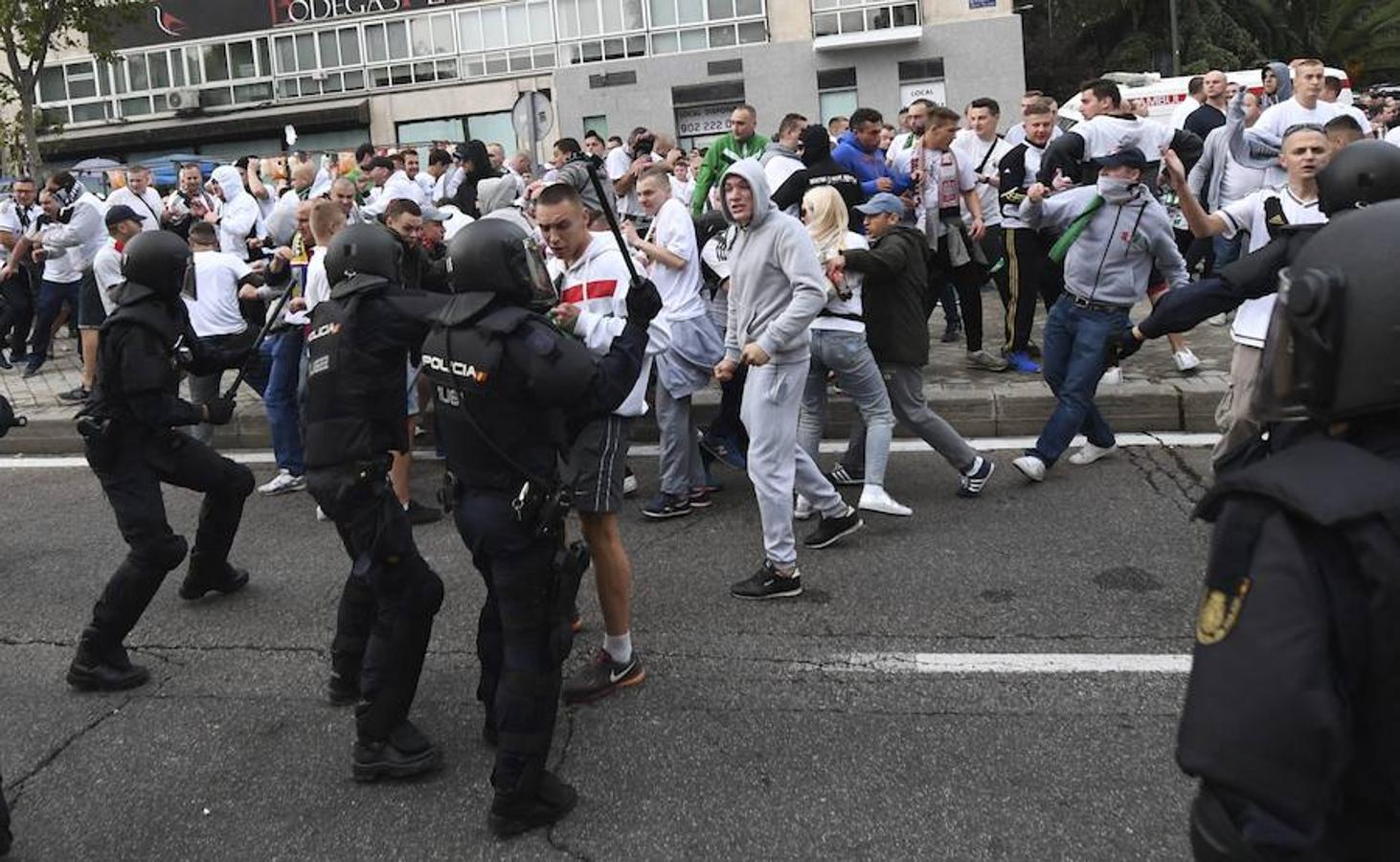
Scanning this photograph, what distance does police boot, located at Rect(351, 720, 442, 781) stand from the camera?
3.83 meters

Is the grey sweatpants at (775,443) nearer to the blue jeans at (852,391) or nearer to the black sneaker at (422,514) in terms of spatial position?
the blue jeans at (852,391)

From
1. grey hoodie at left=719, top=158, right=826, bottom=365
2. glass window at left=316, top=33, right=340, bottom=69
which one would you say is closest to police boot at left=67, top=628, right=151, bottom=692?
grey hoodie at left=719, top=158, right=826, bottom=365

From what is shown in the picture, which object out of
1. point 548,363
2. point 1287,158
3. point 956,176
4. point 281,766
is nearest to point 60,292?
point 956,176

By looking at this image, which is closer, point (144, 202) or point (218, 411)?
point (218, 411)

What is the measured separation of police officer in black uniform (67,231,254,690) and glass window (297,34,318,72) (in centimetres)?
3516

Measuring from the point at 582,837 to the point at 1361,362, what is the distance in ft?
8.12

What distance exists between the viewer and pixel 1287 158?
16.6 feet

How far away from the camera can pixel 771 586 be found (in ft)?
16.8

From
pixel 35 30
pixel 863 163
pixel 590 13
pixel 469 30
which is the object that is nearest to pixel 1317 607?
pixel 863 163

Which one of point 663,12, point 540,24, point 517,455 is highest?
point 540,24

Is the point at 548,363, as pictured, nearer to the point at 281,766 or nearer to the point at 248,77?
the point at 281,766

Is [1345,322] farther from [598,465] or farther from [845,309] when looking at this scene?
[845,309]

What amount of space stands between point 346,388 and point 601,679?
1.35 m

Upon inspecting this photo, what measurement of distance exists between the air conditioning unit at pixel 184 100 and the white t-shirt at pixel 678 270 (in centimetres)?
3587
